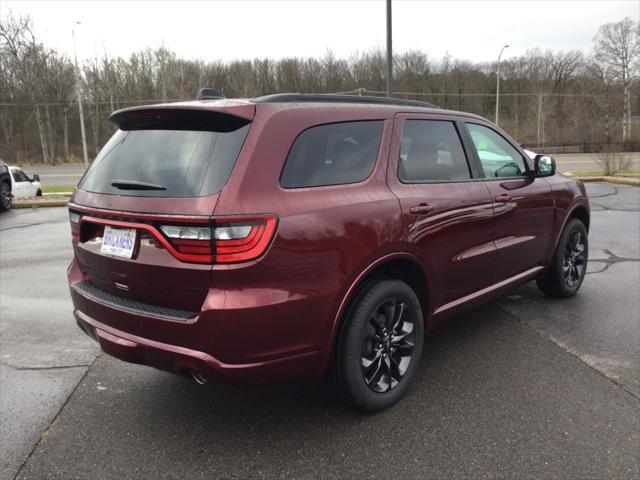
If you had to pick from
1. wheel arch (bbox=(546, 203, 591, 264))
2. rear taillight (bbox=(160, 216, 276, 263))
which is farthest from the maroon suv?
wheel arch (bbox=(546, 203, 591, 264))

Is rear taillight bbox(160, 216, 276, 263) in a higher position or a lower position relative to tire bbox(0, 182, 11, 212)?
higher

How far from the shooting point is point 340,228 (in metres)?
2.56

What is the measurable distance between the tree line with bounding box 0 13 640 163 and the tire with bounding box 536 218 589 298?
100 feet

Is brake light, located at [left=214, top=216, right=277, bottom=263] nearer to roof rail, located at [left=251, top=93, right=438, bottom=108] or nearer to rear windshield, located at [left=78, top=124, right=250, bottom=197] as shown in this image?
rear windshield, located at [left=78, top=124, right=250, bottom=197]

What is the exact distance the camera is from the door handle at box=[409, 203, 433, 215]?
9.91 feet

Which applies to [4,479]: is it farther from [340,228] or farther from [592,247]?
[592,247]

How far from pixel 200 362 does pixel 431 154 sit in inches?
80.8

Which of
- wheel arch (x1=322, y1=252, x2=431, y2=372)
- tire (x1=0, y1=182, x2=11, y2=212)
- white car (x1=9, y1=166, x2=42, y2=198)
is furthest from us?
white car (x1=9, y1=166, x2=42, y2=198)

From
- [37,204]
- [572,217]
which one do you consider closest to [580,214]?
[572,217]

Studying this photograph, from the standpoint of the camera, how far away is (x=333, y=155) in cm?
275

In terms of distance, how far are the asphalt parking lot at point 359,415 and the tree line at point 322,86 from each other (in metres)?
32.1

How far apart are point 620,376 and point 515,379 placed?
71 centimetres

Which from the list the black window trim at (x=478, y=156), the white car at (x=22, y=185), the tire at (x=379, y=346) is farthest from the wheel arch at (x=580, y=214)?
the white car at (x=22, y=185)

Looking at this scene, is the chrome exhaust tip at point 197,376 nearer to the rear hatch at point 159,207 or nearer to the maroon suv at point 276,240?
the maroon suv at point 276,240
